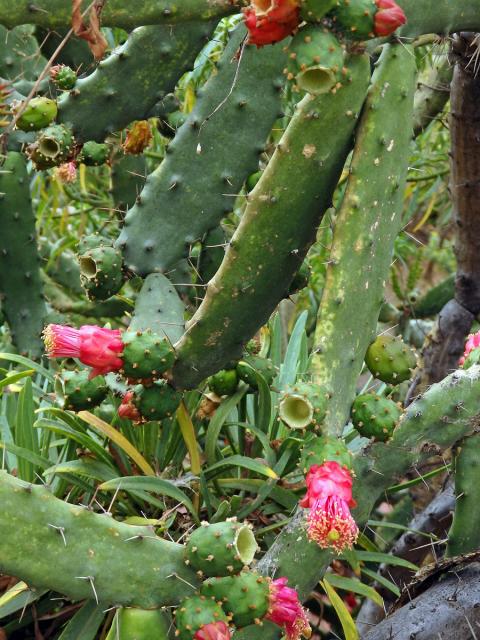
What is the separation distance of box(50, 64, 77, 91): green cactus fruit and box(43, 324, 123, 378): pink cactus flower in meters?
0.84

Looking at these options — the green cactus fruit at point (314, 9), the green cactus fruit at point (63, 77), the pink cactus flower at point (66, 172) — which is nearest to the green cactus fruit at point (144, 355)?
the green cactus fruit at point (314, 9)

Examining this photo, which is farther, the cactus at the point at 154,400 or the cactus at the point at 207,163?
the cactus at the point at 207,163

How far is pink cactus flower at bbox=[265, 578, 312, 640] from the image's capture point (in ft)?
4.93

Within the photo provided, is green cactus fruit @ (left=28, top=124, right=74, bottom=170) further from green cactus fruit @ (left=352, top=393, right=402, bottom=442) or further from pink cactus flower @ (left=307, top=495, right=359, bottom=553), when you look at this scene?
pink cactus flower @ (left=307, top=495, right=359, bottom=553)

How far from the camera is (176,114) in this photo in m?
2.53

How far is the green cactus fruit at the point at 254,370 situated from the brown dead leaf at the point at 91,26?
883mm

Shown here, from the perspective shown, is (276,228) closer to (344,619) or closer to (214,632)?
(214,632)

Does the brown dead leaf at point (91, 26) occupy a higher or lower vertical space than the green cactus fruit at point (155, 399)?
higher

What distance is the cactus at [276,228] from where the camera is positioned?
1.61 m

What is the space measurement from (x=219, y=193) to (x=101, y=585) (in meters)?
1.00

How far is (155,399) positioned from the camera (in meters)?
1.78

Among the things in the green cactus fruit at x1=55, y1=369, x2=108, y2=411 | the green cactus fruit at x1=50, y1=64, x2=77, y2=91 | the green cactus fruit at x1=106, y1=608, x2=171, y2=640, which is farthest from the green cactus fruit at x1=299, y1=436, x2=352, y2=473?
the green cactus fruit at x1=50, y1=64, x2=77, y2=91

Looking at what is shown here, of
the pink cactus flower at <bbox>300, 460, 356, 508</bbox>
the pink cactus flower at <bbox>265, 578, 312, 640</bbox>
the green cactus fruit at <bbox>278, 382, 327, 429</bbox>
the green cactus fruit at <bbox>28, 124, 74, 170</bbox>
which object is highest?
the green cactus fruit at <bbox>28, 124, 74, 170</bbox>

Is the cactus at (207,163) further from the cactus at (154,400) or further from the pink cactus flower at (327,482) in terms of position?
the pink cactus flower at (327,482)
